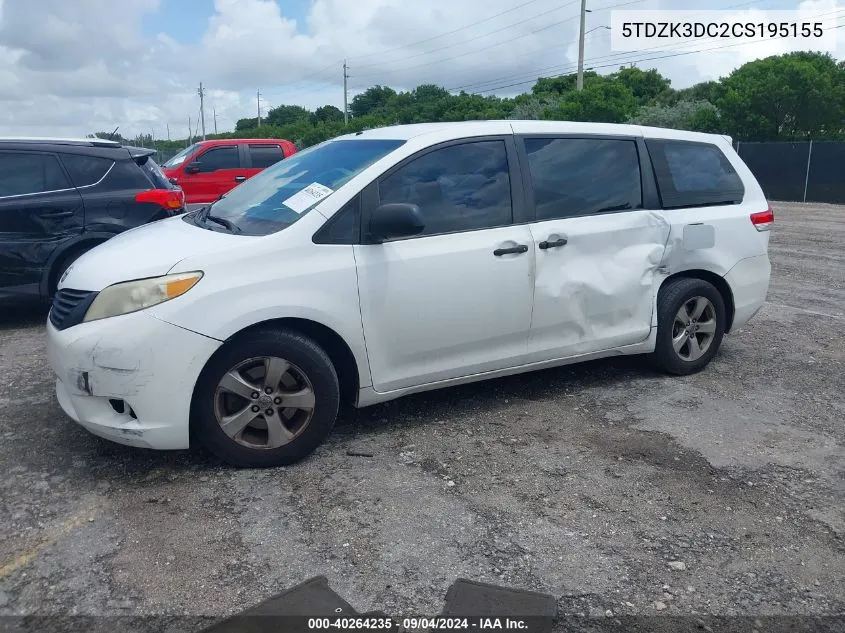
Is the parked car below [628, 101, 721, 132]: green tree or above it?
below

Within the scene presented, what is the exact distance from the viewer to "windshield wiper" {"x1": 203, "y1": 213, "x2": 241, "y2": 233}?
4.22 meters

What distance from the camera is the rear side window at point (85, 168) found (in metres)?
7.09

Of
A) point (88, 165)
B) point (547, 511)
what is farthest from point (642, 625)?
point (88, 165)

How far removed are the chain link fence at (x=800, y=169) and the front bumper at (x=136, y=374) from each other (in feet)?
76.0

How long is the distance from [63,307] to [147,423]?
833 millimetres

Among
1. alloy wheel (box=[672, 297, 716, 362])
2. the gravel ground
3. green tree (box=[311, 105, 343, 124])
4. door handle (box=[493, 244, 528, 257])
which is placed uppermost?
green tree (box=[311, 105, 343, 124])

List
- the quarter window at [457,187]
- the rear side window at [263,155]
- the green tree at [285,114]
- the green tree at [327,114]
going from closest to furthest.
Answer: the quarter window at [457,187]
the rear side window at [263,155]
the green tree at [327,114]
the green tree at [285,114]

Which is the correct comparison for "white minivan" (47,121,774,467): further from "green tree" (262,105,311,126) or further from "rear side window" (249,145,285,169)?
"green tree" (262,105,311,126)

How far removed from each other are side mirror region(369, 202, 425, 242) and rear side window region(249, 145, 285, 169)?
12.1m

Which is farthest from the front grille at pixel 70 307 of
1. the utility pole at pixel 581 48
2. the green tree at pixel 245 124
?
the green tree at pixel 245 124

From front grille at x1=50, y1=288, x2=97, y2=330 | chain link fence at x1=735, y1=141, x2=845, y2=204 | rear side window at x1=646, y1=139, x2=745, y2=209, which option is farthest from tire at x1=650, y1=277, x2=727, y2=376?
chain link fence at x1=735, y1=141, x2=845, y2=204

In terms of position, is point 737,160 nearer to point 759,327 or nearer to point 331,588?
point 759,327

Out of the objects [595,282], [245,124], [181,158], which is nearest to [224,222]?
[595,282]

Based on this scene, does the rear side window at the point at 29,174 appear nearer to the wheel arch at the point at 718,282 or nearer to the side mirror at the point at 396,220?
the side mirror at the point at 396,220
